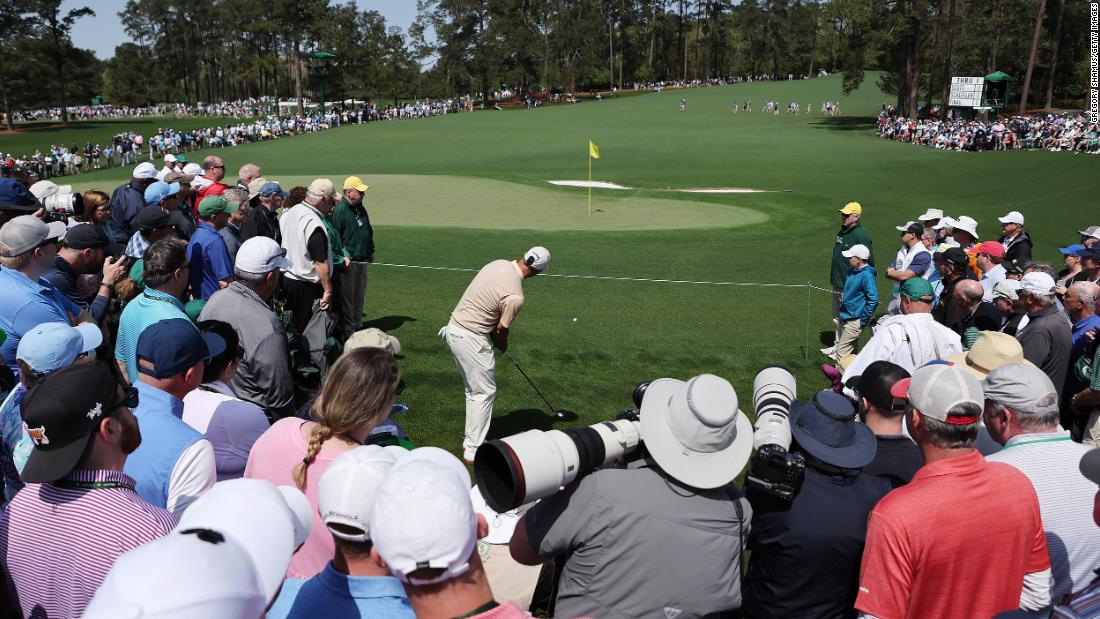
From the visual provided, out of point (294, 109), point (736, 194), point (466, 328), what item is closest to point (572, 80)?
point (294, 109)

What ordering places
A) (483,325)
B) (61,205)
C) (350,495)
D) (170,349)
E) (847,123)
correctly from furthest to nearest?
(847,123)
(61,205)
(483,325)
(170,349)
(350,495)

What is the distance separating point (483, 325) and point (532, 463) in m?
4.27

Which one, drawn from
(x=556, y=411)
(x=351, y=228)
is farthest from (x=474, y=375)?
(x=351, y=228)

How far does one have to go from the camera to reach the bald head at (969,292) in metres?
7.96

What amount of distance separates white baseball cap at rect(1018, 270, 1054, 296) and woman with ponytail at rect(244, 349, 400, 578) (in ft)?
19.3

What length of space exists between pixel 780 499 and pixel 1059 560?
1.56m

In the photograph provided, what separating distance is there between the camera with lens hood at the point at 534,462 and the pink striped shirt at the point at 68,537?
1277 millimetres

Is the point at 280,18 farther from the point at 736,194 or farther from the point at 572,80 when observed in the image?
the point at 736,194

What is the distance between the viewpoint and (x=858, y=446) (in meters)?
3.64

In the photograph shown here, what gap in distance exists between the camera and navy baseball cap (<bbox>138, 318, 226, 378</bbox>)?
404 cm

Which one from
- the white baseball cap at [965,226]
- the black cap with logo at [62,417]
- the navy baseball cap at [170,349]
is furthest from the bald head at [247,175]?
the white baseball cap at [965,226]

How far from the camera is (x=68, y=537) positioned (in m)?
2.83

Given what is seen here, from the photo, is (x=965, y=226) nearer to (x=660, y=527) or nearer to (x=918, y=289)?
(x=918, y=289)

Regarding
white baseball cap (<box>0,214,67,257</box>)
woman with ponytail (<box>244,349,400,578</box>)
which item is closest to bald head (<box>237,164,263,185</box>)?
white baseball cap (<box>0,214,67,257</box>)
